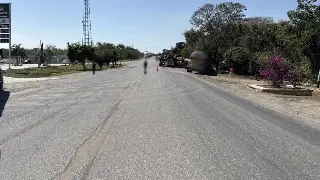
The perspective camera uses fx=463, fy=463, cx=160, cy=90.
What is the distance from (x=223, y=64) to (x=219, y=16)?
1045 centimetres

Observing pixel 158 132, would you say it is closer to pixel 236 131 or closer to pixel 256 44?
pixel 236 131

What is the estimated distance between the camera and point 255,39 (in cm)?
6588

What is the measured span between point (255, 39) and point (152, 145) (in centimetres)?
5875

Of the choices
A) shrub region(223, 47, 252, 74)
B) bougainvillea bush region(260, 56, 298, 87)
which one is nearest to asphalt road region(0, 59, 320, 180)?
bougainvillea bush region(260, 56, 298, 87)

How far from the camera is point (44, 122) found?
12461 millimetres

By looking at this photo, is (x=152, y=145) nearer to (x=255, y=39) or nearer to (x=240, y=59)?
(x=240, y=59)

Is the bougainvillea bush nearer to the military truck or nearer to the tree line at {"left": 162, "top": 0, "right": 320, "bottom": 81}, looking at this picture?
the tree line at {"left": 162, "top": 0, "right": 320, "bottom": 81}

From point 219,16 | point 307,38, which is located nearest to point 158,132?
point 307,38

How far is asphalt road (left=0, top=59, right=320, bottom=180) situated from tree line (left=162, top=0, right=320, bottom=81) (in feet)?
64.6

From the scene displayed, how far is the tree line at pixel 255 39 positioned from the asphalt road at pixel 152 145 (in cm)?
1970

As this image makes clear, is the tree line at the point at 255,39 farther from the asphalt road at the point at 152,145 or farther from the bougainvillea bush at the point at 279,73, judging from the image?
the asphalt road at the point at 152,145

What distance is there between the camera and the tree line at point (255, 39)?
42.1 metres

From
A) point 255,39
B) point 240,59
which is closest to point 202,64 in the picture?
point 240,59

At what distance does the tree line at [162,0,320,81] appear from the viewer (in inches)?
1656
